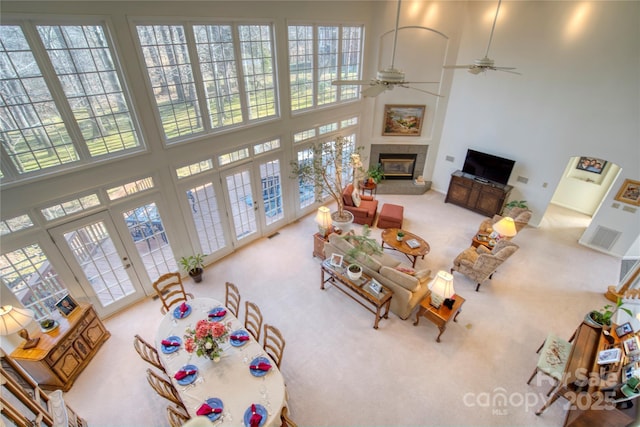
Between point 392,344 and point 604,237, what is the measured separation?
20.9ft

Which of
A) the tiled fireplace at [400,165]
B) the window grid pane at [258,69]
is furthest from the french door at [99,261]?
the tiled fireplace at [400,165]

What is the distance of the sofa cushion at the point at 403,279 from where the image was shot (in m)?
5.16

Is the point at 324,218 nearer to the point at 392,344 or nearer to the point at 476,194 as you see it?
the point at 392,344

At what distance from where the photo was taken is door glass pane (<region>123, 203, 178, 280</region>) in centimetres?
547

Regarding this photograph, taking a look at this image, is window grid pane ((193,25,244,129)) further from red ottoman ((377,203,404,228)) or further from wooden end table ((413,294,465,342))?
wooden end table ((413,294,465,342))

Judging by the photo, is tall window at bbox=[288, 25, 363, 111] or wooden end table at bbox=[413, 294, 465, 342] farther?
tall window at bbox=[288, 25, 363, 111]

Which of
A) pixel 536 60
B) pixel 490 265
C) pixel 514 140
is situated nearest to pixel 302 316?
pixel 490 265

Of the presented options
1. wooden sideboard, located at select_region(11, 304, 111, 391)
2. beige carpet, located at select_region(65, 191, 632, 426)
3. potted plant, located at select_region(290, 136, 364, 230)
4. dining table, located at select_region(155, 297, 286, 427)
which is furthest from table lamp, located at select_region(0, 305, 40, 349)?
potted plant, located at select_region(290, 136, 364, 230)

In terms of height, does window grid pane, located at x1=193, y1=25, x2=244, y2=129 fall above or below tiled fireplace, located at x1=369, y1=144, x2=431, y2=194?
above

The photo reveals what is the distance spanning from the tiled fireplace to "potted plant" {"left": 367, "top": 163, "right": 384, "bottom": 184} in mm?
126

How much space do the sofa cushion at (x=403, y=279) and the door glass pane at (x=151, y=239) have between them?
4.33 metres

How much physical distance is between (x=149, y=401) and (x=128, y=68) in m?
4.94

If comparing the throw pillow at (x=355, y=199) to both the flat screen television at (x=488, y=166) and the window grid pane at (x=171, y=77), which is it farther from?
the window grid pane at (x=171, y=77)

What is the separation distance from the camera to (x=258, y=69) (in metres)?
6.25
